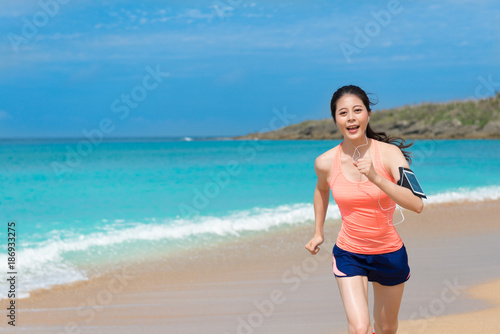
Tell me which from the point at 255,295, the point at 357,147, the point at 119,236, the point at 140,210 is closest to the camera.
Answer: the point at 357,147

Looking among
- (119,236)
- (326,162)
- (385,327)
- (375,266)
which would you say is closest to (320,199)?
(326,162)

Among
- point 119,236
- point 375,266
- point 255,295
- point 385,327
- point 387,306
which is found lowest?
point 385,327

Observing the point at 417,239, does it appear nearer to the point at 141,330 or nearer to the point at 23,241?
the point at 141,330

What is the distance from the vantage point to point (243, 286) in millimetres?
6207

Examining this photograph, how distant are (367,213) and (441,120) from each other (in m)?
80.5

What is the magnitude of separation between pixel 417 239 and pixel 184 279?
13.8ft

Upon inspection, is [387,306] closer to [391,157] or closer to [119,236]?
[391,157]

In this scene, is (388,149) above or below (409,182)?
above

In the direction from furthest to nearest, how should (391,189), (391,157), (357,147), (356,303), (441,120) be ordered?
(441,120) → (357,147) → (391,157) → (356,303) → (391,189)

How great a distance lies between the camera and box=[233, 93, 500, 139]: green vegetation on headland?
73438 millimetres

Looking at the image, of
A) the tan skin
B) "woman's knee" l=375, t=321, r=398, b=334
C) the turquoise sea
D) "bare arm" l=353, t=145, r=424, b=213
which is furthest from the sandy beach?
"bare arm" l=353, t=145, r=424, b=213

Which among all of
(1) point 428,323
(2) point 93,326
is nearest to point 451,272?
(1) point 428,323

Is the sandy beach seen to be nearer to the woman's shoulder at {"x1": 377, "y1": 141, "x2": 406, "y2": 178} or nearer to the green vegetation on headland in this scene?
the woman's shoulder at {"x1": 377, "y1": 141, "x2": 406, "y2": 178}

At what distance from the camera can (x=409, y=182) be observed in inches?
117
